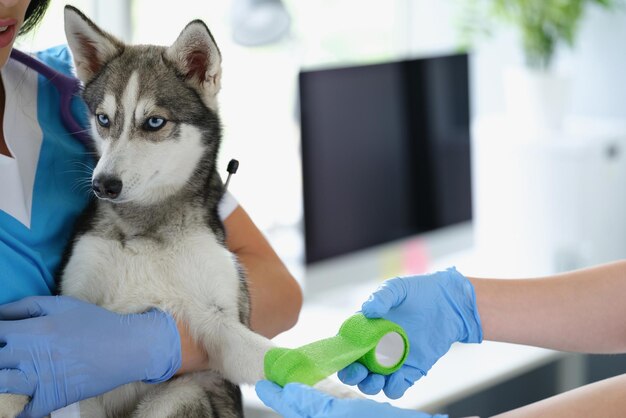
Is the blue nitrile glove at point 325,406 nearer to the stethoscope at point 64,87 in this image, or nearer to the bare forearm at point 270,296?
the bare forearm at point 270,296

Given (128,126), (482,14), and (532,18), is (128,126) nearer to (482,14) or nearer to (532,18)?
(532,18)

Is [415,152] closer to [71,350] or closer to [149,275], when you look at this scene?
[149,275]

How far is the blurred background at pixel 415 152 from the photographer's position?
2535 mm

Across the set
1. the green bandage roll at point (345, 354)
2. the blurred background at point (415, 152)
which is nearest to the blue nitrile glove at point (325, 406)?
the green bandage roll at point (345, 354)

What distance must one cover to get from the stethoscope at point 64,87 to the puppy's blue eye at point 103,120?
3.7 inches

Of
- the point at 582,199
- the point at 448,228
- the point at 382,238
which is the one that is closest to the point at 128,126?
the point at 382,238

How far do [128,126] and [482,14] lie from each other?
9.09 ft

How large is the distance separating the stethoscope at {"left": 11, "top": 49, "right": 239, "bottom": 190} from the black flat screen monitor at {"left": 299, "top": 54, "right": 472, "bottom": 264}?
3.58 feet

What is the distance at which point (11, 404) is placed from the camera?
1.17 m

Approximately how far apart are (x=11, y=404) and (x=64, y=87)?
0.52 meters

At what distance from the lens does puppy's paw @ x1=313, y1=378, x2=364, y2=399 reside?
1.17 meters

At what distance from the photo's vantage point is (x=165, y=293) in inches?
51.1

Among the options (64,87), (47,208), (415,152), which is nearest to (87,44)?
(64,87)

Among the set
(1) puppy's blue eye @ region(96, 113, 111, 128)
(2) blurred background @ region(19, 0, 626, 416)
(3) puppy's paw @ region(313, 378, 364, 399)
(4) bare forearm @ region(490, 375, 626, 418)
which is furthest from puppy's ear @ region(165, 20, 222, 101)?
(2) blurred background @ region(19, 0, 626, 416)
